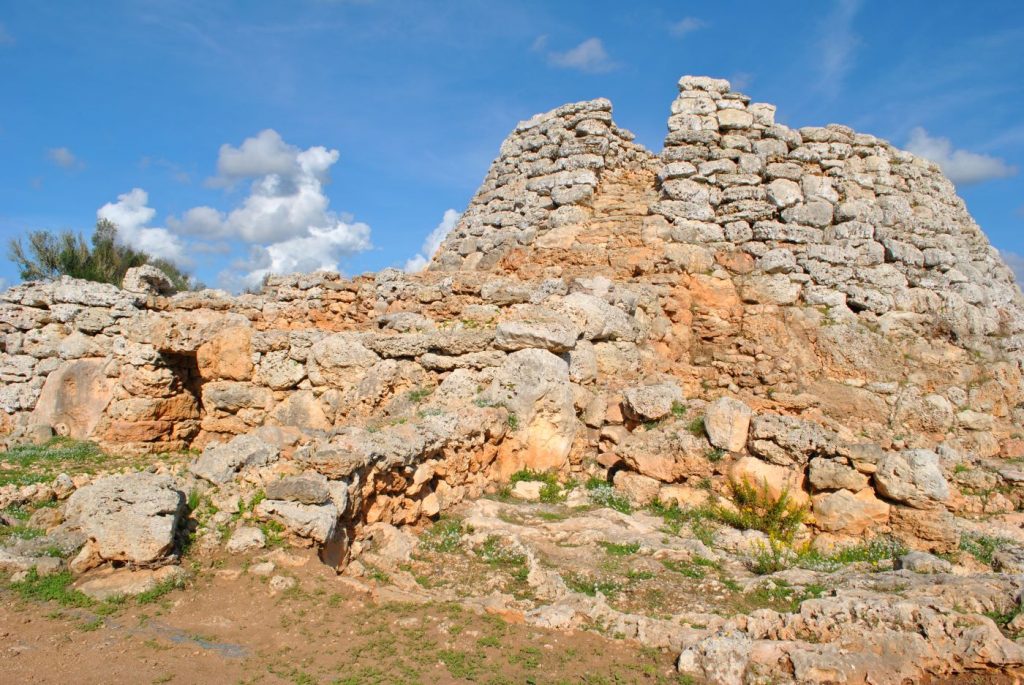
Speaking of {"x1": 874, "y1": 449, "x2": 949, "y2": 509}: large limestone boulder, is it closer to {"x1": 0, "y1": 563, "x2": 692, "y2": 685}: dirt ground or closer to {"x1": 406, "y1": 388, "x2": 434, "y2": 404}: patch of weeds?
{"x1": 0, "y1": 563, "x2": 692, "y2": 685}: dirt ground

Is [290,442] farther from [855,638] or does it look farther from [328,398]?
[855,638]

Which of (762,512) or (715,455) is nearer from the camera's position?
(762,512)

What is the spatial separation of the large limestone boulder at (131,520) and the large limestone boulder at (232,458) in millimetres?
946

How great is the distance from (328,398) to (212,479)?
11.9 feet

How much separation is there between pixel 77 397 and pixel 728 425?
31.3ft

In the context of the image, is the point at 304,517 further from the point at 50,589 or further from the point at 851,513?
the point at 851,513

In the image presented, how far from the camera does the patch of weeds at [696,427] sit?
27.5 ft

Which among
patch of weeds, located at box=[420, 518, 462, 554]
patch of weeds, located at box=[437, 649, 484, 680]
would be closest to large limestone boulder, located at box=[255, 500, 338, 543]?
patch of weeds, located at box=[420, 518, 462, 554]

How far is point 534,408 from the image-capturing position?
8.56m

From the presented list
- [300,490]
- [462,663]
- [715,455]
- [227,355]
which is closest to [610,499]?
[715,455]

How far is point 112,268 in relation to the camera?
23.4 meters

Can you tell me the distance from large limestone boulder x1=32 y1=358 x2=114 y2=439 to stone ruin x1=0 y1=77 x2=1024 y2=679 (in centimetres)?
4

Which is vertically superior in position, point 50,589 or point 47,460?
point 47,460

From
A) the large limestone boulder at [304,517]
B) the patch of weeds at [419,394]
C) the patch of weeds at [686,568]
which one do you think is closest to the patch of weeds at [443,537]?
the large limestone boulder at [304,517]
